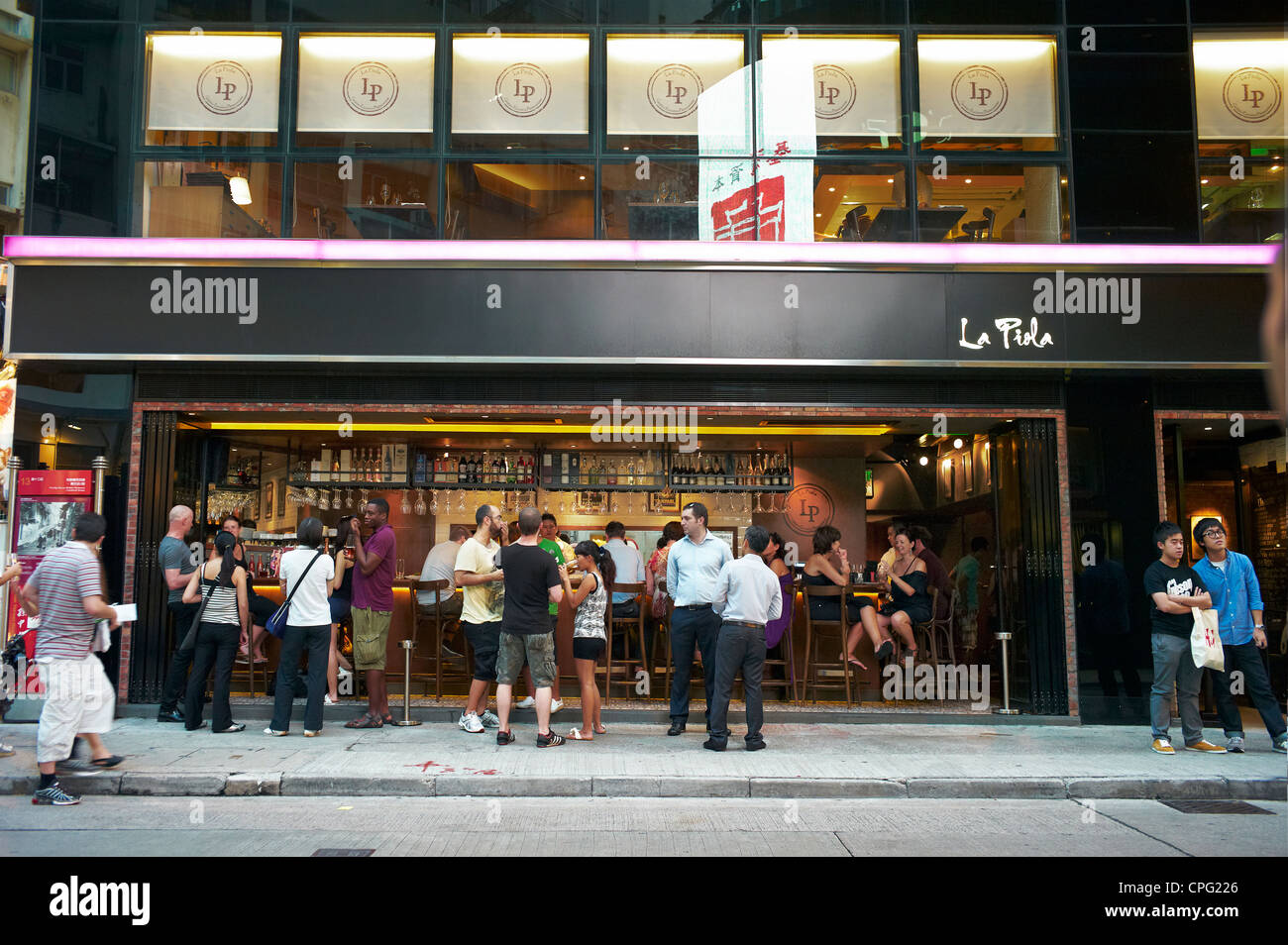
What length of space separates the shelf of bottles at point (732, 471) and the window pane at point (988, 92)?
444cm

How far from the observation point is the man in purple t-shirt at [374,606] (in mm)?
9664

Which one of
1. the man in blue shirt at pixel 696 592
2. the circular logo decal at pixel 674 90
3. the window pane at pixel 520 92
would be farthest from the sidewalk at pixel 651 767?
the circular logo decal at pixel 674 90

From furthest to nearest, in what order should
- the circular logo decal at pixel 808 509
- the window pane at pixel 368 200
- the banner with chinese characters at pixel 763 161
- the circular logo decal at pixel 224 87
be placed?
1. the circular logo decal at pixel 808 509
2. the circular logo decal at pixel 224 87
3. the banner with chinese characters at pixel 763 161
4. the window pane at pixel 368 200

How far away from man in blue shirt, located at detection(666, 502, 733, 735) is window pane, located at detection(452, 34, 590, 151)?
15.3ft

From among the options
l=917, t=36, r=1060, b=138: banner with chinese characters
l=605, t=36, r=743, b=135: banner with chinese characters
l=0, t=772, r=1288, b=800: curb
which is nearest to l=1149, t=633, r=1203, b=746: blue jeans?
l=0, t=772, r=1288, b=800: curb

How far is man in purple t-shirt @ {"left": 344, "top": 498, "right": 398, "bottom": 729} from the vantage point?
9.66m

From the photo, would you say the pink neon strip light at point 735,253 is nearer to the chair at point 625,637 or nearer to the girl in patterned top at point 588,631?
the girl in patterned top at point 588,631

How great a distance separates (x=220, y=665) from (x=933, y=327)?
25.2 feet

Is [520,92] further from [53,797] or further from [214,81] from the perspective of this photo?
[53,797]

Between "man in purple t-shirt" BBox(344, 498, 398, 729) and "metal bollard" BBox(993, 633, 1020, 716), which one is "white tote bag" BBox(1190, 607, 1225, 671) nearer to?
"metal bollard" BBox(993, 633, 1020, 716)

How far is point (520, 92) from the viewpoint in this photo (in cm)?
1107

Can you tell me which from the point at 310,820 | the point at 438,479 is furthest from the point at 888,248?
the point at 310,820

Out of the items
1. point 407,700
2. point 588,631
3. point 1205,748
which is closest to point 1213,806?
point 1205,748

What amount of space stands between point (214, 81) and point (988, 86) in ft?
27.8
